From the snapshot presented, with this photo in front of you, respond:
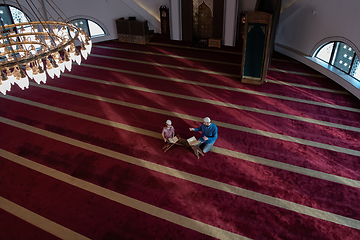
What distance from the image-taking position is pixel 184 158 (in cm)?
472

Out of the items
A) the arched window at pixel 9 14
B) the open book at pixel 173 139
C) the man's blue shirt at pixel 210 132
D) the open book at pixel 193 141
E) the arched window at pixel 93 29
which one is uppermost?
the arched window at pixel 9 14

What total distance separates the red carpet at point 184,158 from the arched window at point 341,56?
0.55 m

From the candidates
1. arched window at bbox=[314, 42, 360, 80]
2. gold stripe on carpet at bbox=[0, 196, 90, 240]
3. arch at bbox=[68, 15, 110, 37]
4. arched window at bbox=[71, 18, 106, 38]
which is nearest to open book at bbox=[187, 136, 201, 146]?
gold stripe on carpet at bbox=[0, 196, 90, 240]

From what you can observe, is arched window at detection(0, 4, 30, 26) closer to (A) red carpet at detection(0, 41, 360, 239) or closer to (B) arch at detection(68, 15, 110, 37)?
(B) arch at detection(68, 15, 110, 37)

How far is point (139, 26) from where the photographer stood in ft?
33.3

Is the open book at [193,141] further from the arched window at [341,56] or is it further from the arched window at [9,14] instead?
the arched window at [9,14]

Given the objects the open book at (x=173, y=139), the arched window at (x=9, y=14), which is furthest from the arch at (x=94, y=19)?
the open book at (x=173, y=139)

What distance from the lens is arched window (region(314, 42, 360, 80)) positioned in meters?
6.58

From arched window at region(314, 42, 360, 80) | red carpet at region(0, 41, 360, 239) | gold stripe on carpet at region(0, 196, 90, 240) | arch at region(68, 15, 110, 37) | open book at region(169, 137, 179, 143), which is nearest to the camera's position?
gold stripe on carpet at region(0, 196, 90, 240)

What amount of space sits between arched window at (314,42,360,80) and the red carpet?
0.55 metres

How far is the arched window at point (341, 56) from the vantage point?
6578mm

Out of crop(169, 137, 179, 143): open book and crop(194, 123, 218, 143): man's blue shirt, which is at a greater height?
crop(194, 123, 218, 143): man's blue shirt

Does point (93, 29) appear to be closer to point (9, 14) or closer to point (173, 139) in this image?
point (9, 14)

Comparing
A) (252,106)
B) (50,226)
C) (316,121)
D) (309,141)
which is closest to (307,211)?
(309,141)
